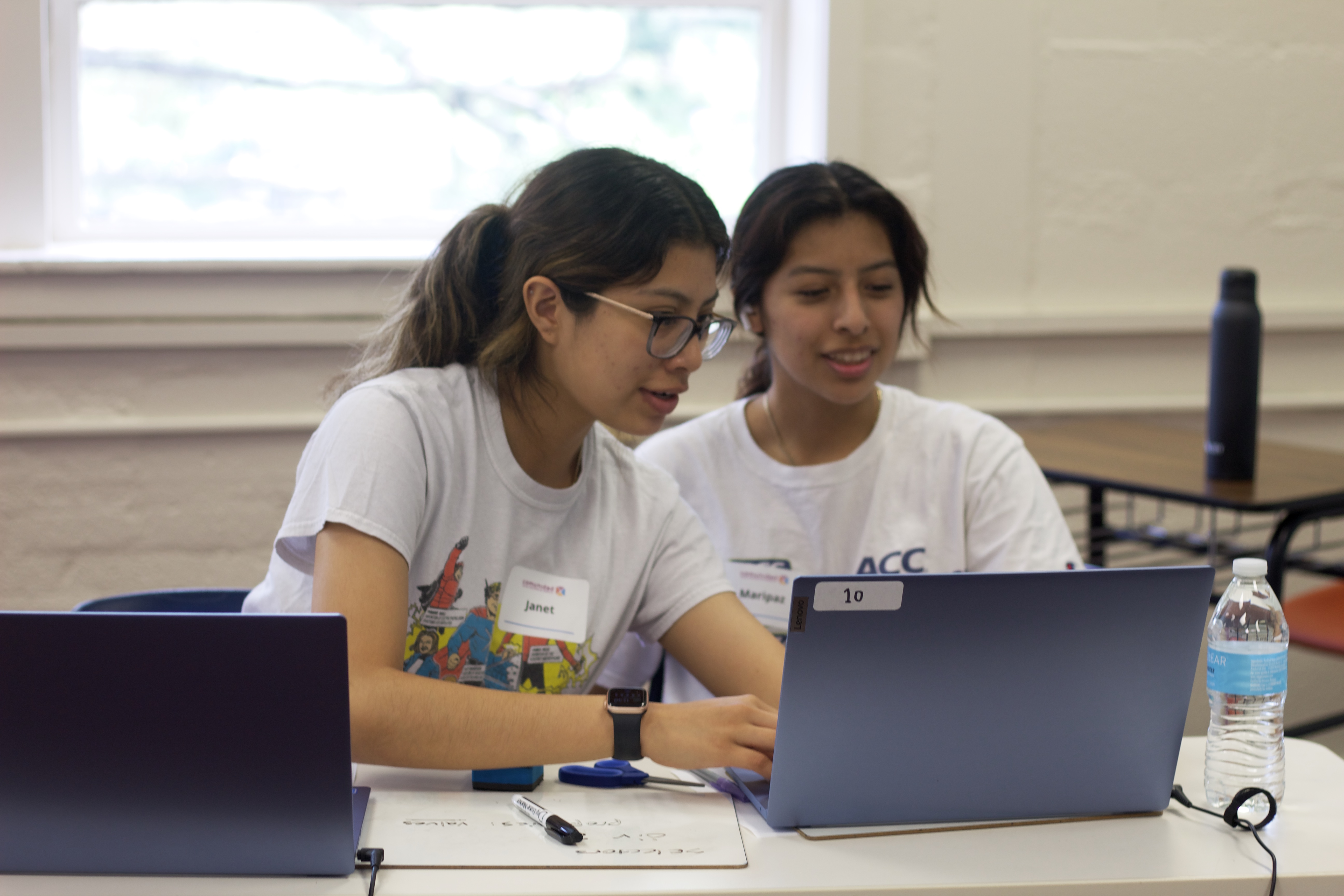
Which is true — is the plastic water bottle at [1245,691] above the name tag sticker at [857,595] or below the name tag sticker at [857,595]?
below

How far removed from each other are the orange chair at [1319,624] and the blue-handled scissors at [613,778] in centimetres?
135

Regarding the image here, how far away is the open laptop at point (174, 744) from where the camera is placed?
0.83 metres

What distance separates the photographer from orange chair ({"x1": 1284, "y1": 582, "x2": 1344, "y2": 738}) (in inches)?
80.3

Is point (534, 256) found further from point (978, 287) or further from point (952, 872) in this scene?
point (978, 287)

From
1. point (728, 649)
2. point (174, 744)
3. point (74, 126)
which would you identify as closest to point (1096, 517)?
point (728, 649)

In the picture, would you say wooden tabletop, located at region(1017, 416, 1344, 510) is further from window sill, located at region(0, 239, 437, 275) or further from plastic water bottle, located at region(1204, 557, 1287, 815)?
window sill, located at region(0, 239, 437, 275)

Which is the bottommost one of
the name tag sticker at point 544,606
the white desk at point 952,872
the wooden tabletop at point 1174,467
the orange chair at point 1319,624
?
the orange chair at point 1319,624

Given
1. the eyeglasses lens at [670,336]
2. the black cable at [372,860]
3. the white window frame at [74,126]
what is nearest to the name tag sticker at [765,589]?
the eyeglasses lens at [670,336]

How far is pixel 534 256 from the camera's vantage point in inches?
53.9

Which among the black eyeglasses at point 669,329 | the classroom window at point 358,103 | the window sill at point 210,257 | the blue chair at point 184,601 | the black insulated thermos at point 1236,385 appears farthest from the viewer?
the classroom window at point 358,103

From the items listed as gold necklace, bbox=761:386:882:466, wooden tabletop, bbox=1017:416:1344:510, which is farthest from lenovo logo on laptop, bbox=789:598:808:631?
wooden tabletop, bbox=1017:416:1344:510

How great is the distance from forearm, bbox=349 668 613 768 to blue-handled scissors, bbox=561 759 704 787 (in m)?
0.02

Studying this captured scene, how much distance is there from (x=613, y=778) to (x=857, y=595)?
1.15ft

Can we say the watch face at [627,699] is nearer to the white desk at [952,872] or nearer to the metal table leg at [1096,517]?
the white desk at [952,872]
